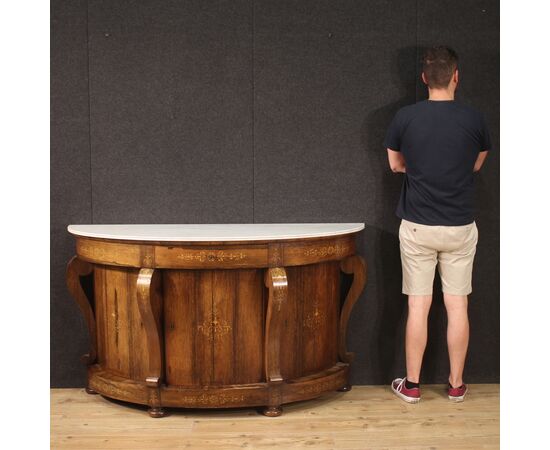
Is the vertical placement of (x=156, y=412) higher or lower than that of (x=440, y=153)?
lower

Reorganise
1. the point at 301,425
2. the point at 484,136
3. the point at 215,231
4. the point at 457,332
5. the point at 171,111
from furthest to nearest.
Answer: the point at 171,111, the point at 457,332, the point at 484,136, the point at 215,231, the point at 301,425

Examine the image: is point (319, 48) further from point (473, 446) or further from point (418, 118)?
point (473, 446)

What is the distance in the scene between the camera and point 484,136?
3.95 metres

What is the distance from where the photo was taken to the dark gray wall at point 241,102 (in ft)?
13.8

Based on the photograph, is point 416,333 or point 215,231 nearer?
point 215,231

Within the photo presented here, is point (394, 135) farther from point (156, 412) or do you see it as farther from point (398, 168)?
point (156, 412)

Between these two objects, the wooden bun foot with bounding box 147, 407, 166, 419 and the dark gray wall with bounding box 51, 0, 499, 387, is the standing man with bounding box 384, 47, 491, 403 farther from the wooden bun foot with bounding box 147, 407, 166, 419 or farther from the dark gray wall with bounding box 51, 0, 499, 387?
the wooden bun foot with bounding box 147, 407, 166, 419

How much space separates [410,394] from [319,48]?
6.61 feet

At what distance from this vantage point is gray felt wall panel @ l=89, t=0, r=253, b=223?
13.7 feet

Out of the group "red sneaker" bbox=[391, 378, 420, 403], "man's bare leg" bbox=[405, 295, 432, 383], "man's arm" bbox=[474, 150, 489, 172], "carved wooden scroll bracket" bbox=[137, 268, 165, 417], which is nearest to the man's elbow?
"man's arm" bbox=[474, 150, 489, 172]

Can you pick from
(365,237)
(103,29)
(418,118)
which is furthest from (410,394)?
(103,29)

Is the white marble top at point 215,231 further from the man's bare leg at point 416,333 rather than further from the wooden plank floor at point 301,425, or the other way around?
the wooden plank floor at point 301,425

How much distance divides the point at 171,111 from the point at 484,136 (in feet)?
5.71

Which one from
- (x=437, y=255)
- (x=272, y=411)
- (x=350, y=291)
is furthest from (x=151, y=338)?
(x=437, y=255)
